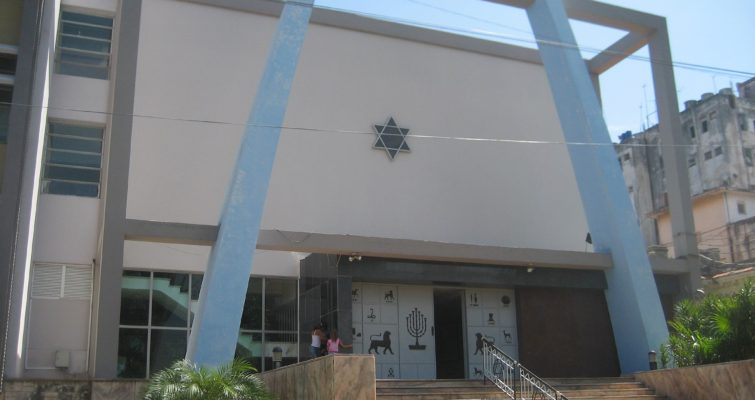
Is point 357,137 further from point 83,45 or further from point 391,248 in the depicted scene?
point 83,45

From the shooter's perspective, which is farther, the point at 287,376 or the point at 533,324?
the point at 533,324

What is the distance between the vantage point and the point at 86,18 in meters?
24.8

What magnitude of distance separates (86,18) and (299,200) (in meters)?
8.07

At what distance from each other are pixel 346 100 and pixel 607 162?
8080mm

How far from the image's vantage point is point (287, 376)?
54.7ft

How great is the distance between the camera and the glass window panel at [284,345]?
23.9m

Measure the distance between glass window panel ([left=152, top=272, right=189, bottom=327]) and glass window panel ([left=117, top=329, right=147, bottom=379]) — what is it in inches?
24.4

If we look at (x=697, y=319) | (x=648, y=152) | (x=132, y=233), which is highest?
(x=648, y=152)

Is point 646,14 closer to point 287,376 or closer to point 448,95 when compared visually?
point 448,95

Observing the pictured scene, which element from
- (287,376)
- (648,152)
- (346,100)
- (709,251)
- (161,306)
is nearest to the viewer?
(287,376)

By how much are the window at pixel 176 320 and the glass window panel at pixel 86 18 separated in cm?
742

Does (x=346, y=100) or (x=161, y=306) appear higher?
(x=346, y=100)

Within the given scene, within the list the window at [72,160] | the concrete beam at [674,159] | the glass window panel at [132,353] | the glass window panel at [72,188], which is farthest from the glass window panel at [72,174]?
the concrete beam at [674,159]

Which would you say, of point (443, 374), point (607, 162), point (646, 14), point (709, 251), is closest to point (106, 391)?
point (443, 374)
